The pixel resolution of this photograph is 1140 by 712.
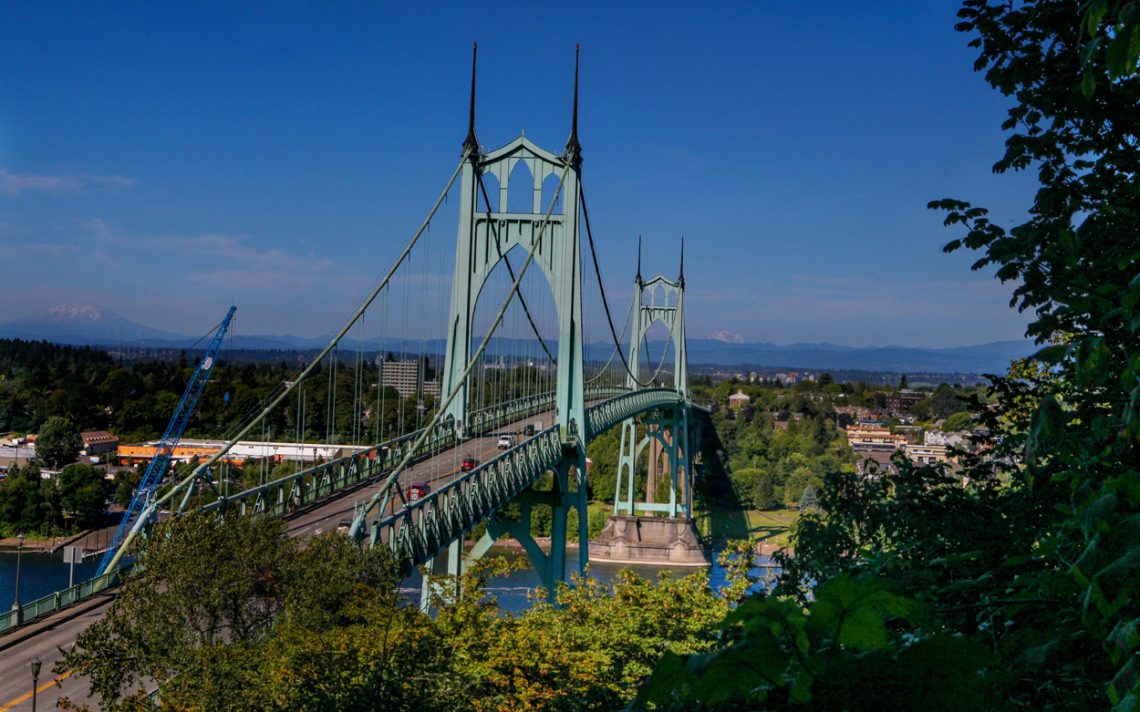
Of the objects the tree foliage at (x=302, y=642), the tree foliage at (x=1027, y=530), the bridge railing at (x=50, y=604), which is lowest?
the bridge railing at (x=50, y=604)

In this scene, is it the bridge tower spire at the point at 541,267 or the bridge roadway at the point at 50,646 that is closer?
the bridge roadway at the point at 50,646

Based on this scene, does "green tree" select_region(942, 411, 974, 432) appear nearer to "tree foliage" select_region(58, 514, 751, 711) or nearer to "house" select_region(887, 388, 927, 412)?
"tree foliage" select_region(58, 514, 751, 711)

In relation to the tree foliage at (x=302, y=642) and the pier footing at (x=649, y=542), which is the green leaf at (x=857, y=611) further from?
the pier footing at (x=649, y=542)

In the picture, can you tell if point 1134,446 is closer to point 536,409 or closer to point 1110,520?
point 1110,520

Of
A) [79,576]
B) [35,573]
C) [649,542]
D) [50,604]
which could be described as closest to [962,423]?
[50,604]

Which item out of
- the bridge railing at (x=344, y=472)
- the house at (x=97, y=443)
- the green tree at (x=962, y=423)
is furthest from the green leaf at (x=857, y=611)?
the house at (x=97, y=443)

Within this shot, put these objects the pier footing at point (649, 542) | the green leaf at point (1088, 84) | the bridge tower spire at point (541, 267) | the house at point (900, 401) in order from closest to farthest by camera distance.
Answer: the green leaf at point (1088, 84) < the bridge tower spire at point (541, 267) < the pier footing at point (649, 542) < the house at point (900, 401)

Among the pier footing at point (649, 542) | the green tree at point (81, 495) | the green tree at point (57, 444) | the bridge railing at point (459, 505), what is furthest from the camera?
the green tree at point (57, 444)
